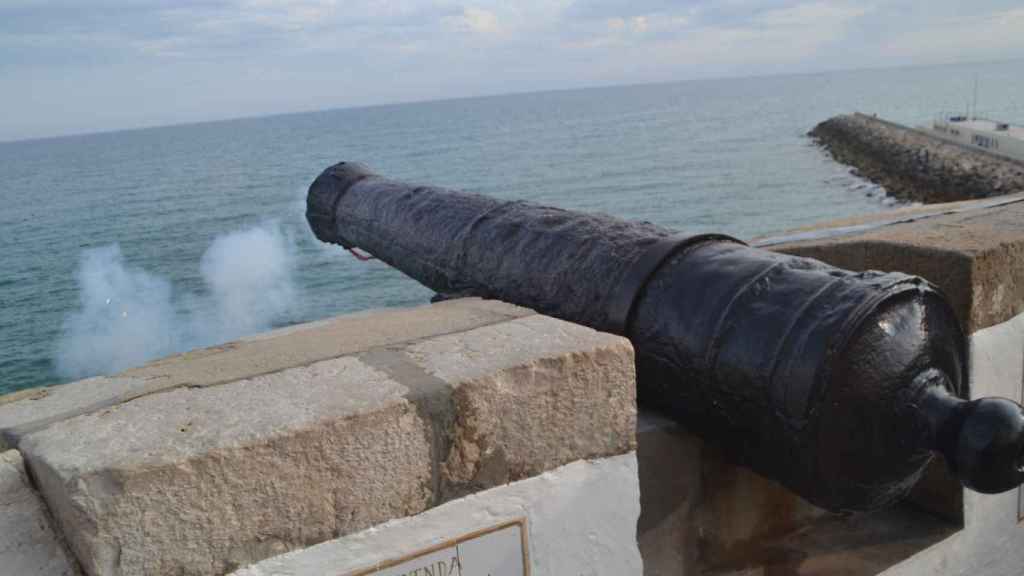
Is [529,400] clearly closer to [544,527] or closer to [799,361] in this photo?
[544,527]

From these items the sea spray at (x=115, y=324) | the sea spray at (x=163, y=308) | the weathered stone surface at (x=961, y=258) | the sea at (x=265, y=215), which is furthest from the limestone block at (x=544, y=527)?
the sea spray at (x=115, y=324)

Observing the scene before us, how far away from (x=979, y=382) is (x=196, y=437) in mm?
2481

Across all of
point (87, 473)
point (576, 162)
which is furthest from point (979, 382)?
point (576, 162)

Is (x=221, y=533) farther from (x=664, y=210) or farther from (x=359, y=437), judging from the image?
(x=664, y=210)

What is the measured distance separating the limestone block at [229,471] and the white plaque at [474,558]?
0.29ft

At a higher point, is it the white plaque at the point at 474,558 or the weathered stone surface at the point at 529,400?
the weathered stone surface at the point at 529,400

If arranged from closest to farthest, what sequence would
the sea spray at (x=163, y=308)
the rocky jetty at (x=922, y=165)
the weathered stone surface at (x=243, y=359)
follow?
the weathered stone surface at (x=243, y=359) → the sea spray at (x=163, y=308) → the rocky jetty at (x=922, y=165)

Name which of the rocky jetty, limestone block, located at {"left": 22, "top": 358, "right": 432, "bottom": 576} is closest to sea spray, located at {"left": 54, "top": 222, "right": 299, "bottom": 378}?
limestone block, located at {"left": 22, "top": 358, "right": 432, "bottom": 576}

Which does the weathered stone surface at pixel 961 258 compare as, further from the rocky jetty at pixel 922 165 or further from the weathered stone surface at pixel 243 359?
the rocky jetty at pixel 922 165

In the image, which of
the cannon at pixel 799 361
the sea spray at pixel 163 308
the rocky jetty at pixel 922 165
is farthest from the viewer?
the rocky jetty at pixel 922 165

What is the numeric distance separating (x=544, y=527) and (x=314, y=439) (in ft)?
1.88

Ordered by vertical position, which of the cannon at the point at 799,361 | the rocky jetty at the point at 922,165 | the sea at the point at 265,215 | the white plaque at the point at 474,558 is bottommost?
the sea at the point at 265,215

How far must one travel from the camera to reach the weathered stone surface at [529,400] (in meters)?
1.90

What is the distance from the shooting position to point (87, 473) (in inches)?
60.4
